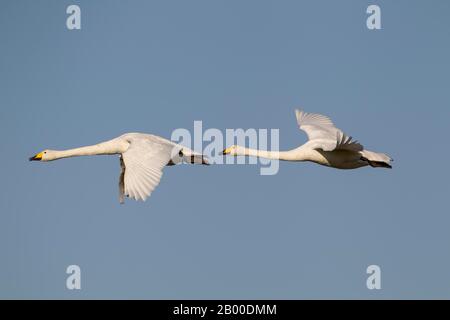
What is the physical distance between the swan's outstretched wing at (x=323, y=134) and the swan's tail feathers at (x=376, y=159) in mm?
753

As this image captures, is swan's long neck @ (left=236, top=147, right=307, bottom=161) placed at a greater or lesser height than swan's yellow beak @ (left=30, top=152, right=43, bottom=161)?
lesser

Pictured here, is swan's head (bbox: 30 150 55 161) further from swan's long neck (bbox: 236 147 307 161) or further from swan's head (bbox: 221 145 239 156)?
swan's long neck (bbox: 236 147 307 161)

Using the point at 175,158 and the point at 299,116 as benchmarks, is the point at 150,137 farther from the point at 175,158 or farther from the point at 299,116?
the point at 299,116

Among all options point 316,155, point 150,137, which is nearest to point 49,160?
point 150,137

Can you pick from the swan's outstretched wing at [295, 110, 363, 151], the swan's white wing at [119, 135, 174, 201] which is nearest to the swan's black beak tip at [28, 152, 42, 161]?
the swan's white wing at [119, 135, 174, 201]

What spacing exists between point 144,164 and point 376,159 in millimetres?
5957

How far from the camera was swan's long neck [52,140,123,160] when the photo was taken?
27.7 meters

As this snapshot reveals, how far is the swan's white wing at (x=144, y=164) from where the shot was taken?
2461 centimetres

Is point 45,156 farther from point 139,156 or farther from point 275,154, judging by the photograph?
point 275,154

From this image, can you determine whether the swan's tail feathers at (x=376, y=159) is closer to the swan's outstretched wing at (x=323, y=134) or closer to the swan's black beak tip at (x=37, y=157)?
the swan's outstretched wing at (x=323, y=134)

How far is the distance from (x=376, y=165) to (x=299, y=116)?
385 centimetres

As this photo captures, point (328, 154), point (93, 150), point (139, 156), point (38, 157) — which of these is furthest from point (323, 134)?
point (38, 157)

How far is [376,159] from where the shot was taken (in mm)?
27766

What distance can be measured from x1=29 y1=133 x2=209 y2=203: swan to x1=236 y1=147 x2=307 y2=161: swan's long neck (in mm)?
1188
